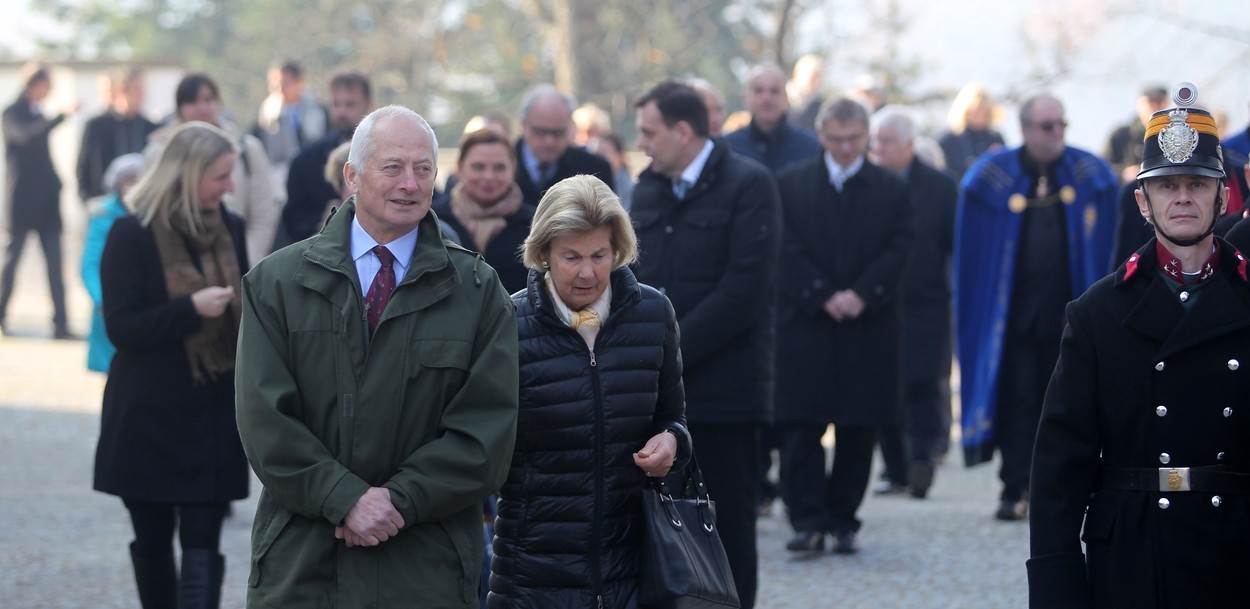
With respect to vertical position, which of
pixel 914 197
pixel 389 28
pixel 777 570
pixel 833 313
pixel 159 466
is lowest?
pixel 777 570

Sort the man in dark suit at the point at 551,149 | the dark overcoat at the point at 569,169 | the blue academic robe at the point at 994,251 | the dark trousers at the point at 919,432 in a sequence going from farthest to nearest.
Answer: the dark trousers at the point at 919,432
the blue academic robe at the point at 994,251
the man in dark suit at the point at 551,149
the dark overcoat at the point at 569,169

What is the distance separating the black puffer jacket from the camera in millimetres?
5469

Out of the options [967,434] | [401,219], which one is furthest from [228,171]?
[967,434]

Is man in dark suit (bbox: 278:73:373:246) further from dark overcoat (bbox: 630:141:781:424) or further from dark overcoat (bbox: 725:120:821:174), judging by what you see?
dark overcoat (bbox: 630:141:781:424)

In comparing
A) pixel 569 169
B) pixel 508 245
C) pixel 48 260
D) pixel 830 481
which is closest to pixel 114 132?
pixel 48 260

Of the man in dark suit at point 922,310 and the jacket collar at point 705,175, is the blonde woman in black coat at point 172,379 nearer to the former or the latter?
the jacket collar at point 705,175

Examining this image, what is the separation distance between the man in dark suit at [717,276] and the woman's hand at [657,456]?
1.97 m

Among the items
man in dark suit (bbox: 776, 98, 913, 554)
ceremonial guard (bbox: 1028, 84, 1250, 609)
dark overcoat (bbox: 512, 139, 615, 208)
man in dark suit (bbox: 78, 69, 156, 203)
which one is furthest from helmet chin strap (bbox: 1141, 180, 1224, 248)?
man in dark suit (bbox: 78, 69, 156, 203)

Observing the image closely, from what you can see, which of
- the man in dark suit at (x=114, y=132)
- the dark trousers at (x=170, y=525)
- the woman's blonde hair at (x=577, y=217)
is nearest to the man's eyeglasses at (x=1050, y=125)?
the dark trousers at (x=170, y=525)

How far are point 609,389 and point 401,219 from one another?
83 centimetres

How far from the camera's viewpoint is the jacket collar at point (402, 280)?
195 inches

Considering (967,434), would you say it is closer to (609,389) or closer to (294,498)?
(609,389)

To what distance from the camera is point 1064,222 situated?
34.7 ft

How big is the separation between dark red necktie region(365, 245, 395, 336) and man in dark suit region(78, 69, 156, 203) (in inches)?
516
